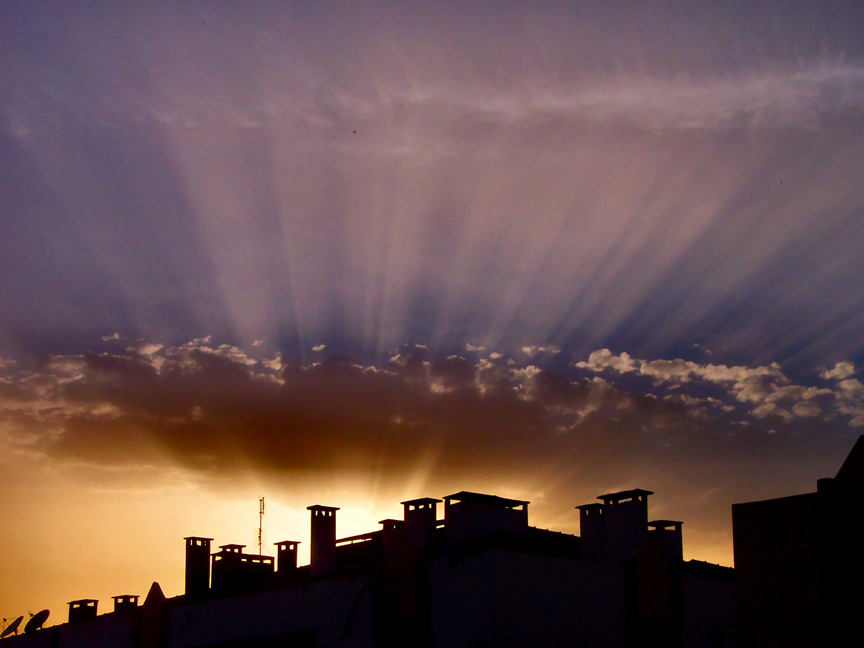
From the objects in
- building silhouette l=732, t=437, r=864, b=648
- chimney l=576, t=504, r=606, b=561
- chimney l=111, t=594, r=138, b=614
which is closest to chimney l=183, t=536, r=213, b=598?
chimney l=111, t=594, r=138, b=614

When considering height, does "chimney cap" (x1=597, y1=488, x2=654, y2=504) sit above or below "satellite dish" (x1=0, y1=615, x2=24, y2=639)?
above

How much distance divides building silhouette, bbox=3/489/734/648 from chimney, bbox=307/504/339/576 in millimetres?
35

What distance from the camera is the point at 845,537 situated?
14.5m

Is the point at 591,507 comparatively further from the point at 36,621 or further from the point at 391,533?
the point at 36,621

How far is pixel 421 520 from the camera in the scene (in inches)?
1006

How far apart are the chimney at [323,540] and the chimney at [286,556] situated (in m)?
2.62

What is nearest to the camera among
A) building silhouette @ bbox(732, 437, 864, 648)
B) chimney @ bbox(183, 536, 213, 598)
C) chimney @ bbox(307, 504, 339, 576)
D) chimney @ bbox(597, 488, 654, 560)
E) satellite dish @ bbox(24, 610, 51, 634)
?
building silhouette @ bbox(732, 437, 864, 648)

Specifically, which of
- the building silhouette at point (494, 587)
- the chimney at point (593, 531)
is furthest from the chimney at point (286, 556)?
the chimney at point (593, 531)

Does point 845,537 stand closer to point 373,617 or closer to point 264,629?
point 373,617

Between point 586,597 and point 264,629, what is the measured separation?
448 inches

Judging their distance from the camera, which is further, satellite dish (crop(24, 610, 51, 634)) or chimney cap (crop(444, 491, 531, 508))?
satellite dish (crop(24, 610, 51, 634))

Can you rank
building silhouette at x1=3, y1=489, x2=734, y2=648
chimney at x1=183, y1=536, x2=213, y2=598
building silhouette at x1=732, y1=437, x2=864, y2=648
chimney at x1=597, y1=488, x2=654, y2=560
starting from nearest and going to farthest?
building silhouette at x1=732, y1=437, x2=864, y2=648
building silhouette at x1=3, y1=489, x2=734, y2=648
chimney at x1=597, y1=488, x2=654, y2=560
chimney at x1=183, y1=536, x2=213, y2=598

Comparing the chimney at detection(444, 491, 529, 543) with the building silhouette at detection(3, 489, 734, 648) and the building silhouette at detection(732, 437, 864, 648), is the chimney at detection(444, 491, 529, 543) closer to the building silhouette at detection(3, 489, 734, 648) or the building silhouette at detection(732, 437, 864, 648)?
the building silhouette at detection(3, 489, 734, 648)

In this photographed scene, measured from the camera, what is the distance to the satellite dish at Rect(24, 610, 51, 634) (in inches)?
1507
